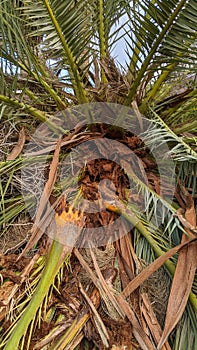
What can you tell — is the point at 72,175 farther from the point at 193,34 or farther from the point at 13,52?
the point at 193,34

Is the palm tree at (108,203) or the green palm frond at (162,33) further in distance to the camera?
the green palm frond at (162,33)

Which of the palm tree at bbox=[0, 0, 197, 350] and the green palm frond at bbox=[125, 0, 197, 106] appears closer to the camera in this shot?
the palm tree at bbox=[0, 0, 197, 350]

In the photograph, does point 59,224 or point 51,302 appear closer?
point 51,302

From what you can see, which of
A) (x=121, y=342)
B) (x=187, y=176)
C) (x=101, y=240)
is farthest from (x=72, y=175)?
(x=121, y=342)

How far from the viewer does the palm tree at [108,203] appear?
1299 mm

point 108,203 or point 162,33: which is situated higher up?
point 162,33

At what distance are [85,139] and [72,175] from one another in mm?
161

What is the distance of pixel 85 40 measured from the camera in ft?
5.27

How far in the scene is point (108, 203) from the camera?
1.57 metres

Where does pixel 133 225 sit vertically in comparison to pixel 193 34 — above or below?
below

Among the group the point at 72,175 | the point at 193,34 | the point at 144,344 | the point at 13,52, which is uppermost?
the point at 13,52

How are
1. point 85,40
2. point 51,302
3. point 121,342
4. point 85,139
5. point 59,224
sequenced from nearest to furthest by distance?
point 121,342 → point 51,302 → point 59,224 → point 85,40 → point 85,139

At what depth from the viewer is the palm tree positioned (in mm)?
1299

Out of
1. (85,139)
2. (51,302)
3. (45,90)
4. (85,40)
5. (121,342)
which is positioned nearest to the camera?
(121,342)
